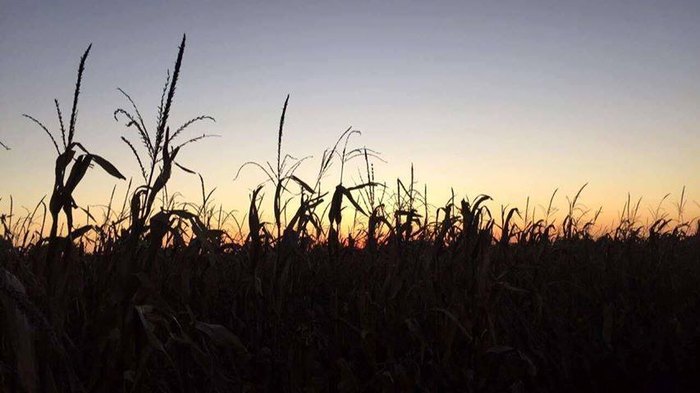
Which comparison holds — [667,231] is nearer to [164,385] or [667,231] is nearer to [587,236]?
[587,236]

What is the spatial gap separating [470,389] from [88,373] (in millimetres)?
1596

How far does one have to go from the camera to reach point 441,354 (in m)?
3.18

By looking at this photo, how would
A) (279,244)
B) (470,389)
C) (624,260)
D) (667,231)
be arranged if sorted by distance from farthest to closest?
(667,231)
(624,260)
(279,244)
(470,389)

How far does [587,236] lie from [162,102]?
6.37 metres

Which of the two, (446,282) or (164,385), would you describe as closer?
(164,385)

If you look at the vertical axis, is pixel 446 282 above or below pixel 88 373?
above

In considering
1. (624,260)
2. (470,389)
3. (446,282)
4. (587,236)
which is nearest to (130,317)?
(470,389)

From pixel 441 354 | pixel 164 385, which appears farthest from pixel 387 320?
pixel 164 385

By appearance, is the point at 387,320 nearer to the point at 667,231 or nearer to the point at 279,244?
the point at 279,244

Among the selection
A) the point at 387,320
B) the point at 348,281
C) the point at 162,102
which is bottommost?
the point at 387,320

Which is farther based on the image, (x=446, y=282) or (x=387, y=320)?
(x=446, y=282)

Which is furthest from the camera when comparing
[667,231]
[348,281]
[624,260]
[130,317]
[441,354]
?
[667,231]

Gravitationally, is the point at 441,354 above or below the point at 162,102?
below

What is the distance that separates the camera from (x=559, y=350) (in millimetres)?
3307
